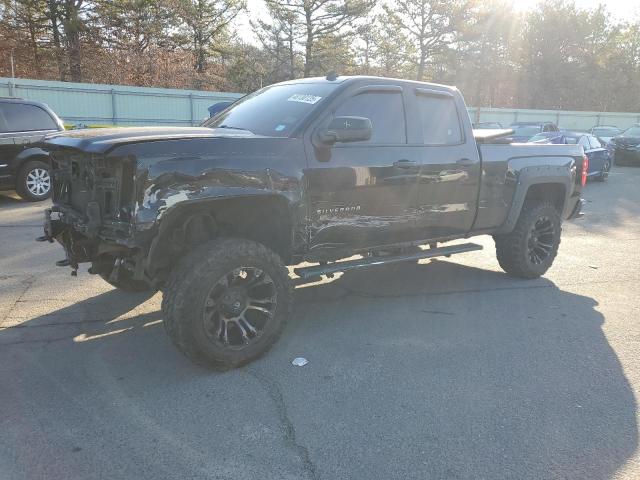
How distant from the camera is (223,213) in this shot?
3.83 meters

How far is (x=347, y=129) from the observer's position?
3.88 meters

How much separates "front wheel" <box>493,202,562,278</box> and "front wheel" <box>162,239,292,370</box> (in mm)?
3194

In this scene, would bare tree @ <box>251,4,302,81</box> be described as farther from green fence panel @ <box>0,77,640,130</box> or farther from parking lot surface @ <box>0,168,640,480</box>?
parking lot surface @ <box>0,168,640,480</box>

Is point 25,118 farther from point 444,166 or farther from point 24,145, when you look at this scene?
point 444,166

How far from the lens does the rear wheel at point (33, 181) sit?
9.83 metres

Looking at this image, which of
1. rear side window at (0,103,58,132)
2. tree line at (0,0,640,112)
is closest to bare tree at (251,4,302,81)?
tree line at (0,0,640,112)

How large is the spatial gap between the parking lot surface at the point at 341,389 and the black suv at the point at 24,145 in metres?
4.73

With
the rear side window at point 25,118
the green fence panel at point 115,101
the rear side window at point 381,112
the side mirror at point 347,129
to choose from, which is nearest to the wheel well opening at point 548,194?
the rear side window at point 381,112

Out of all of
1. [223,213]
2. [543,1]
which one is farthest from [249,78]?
[223,213]

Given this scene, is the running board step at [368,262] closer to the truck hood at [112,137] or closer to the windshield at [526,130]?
the truck hood at [112,137]

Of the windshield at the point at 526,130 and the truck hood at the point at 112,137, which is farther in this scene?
the windshield at the point at 526,130

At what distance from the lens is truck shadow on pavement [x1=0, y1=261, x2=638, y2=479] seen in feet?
9.29

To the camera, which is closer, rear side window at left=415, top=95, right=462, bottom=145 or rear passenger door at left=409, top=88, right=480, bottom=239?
rear passenger door at left=409, top=88, right=480, bottom=239

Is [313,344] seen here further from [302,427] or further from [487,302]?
[487,302]
